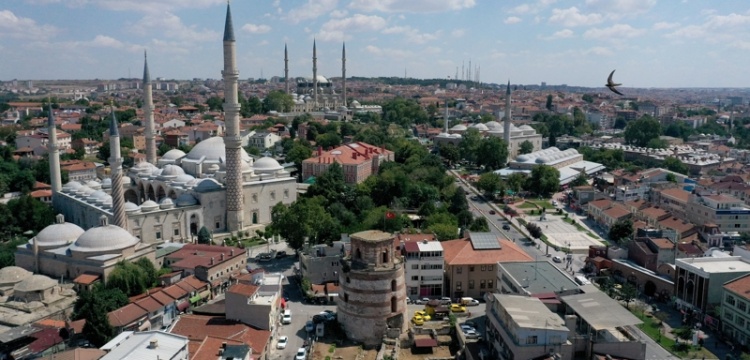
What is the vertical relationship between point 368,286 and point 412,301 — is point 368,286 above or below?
above

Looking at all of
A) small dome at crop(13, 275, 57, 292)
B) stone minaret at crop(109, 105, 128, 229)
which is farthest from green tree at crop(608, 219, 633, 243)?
small dome at crop(13, 275, 57, 292)

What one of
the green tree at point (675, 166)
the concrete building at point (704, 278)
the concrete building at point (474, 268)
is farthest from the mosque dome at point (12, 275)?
the green tree at point (675, 166)

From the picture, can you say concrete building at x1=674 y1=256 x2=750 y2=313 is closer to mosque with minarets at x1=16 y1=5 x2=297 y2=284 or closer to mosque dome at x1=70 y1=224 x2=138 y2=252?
mosque with minarets at x1=16 y1=5 x2=297 y2=284

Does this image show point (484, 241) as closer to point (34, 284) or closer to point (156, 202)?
point (34, 284)

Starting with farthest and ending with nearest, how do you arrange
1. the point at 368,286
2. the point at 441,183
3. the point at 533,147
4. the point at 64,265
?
the point at 533,147 → the point at 441,183 → the point at 64,265 → the point at 368,286

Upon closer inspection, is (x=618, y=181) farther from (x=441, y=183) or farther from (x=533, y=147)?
(x=533, y=147)

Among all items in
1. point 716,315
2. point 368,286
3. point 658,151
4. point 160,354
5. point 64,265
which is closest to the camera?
point 160,354

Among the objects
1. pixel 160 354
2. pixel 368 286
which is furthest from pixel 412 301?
pixel 160 354

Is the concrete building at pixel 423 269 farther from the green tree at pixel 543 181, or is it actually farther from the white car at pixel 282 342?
the green tree at pixel 543 181
